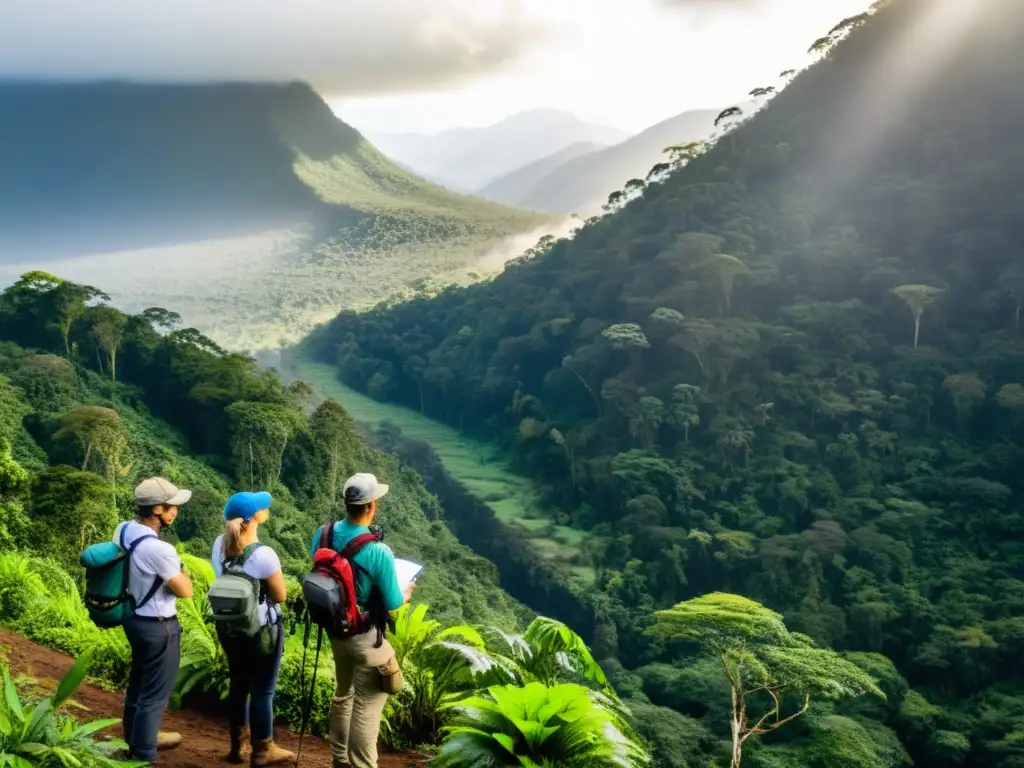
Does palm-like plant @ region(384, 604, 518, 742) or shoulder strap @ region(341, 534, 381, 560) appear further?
palm-like plant @ region(384, 604, 518, 742)

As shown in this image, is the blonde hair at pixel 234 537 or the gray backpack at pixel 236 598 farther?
the blonde hair at pixel 234 537

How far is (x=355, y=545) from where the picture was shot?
311 centimetres

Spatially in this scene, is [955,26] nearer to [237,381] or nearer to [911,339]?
[911,339]

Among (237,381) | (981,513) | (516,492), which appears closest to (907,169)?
(981,513)

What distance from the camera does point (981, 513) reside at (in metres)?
27.0

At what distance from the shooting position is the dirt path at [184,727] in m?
3.63

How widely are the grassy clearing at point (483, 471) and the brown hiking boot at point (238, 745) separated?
2548 cm

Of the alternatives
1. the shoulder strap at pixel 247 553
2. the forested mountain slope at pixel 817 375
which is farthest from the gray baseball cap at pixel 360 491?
the forested mountain slope at pixel 817 375

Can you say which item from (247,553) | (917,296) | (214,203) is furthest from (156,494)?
(214,203)

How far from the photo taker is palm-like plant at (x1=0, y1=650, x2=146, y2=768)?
2.85 meters

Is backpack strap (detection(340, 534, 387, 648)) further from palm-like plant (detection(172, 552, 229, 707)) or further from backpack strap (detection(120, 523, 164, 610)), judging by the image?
palm-like plant (detection(172, 552, 229, 707))

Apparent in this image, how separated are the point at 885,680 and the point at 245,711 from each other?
66.7ft

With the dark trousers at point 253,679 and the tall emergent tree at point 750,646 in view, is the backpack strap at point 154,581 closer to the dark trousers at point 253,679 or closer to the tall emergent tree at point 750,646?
the dark trousers at point 253,679

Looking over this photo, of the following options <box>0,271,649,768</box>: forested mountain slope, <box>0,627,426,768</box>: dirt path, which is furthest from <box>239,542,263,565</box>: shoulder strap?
<box>0,627,426,768</box>: dirt path
